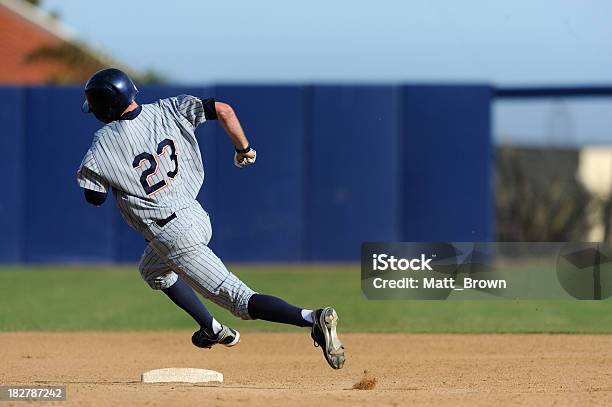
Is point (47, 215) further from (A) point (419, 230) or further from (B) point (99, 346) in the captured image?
(B) point (99, 346)

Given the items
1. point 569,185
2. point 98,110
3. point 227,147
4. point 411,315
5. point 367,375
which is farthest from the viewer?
point 569,185

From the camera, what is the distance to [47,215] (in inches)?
577

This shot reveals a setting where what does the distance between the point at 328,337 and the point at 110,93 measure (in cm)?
151

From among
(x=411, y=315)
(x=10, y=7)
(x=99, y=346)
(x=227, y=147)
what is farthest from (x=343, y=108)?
(x=10, y=7)

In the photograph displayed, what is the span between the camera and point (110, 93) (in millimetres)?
4984

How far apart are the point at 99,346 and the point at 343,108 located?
300 inches

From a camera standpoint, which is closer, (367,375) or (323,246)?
(367,375)

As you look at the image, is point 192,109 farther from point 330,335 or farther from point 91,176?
point 330,335

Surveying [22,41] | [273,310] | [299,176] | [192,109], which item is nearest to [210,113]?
[192,109]

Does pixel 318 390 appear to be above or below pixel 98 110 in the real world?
below

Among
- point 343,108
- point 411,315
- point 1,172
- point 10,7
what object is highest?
A: point 10,7

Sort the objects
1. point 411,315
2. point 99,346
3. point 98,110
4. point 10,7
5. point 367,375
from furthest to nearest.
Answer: point 10,7, point 411,315, point 99,346, point 367,375, point 98,110

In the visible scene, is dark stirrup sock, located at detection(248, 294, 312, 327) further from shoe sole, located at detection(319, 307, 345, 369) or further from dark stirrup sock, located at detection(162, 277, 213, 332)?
dark stirrup sock, located at detection(162, 277, 213, 332)
